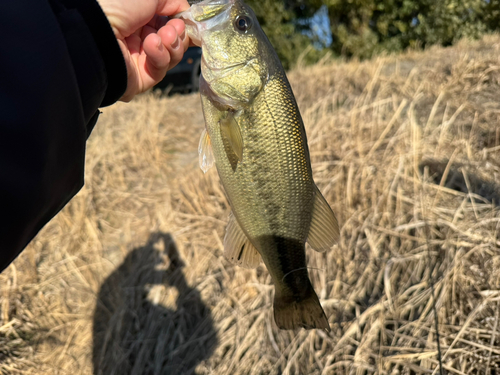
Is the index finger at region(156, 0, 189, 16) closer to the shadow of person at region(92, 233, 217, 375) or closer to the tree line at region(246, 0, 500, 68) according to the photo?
the shadow of person at region(92, 233, 217, 375)

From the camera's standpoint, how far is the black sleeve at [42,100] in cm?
112

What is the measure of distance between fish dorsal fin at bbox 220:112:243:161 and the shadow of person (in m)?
2.27

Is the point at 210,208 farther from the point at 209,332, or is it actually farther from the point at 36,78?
the point at 36,78

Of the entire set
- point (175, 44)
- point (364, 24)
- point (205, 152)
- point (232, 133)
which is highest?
point (175, 44)

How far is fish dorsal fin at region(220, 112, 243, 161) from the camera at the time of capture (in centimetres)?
148

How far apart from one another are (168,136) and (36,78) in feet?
18.0

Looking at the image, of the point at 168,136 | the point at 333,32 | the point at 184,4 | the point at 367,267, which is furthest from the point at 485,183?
the point at 333,32

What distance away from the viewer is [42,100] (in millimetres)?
1171

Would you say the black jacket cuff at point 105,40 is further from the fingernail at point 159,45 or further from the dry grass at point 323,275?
the dry grass at point 323,275

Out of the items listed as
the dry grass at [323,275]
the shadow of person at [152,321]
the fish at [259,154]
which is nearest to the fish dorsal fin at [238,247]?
the fish at [259,154]

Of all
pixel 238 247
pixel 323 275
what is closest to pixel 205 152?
pixel 238 247

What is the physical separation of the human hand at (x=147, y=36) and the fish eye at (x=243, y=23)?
322 millimetres

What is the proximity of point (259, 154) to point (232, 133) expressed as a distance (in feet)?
0.45

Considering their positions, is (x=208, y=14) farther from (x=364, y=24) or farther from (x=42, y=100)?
(x=364, y=24)
